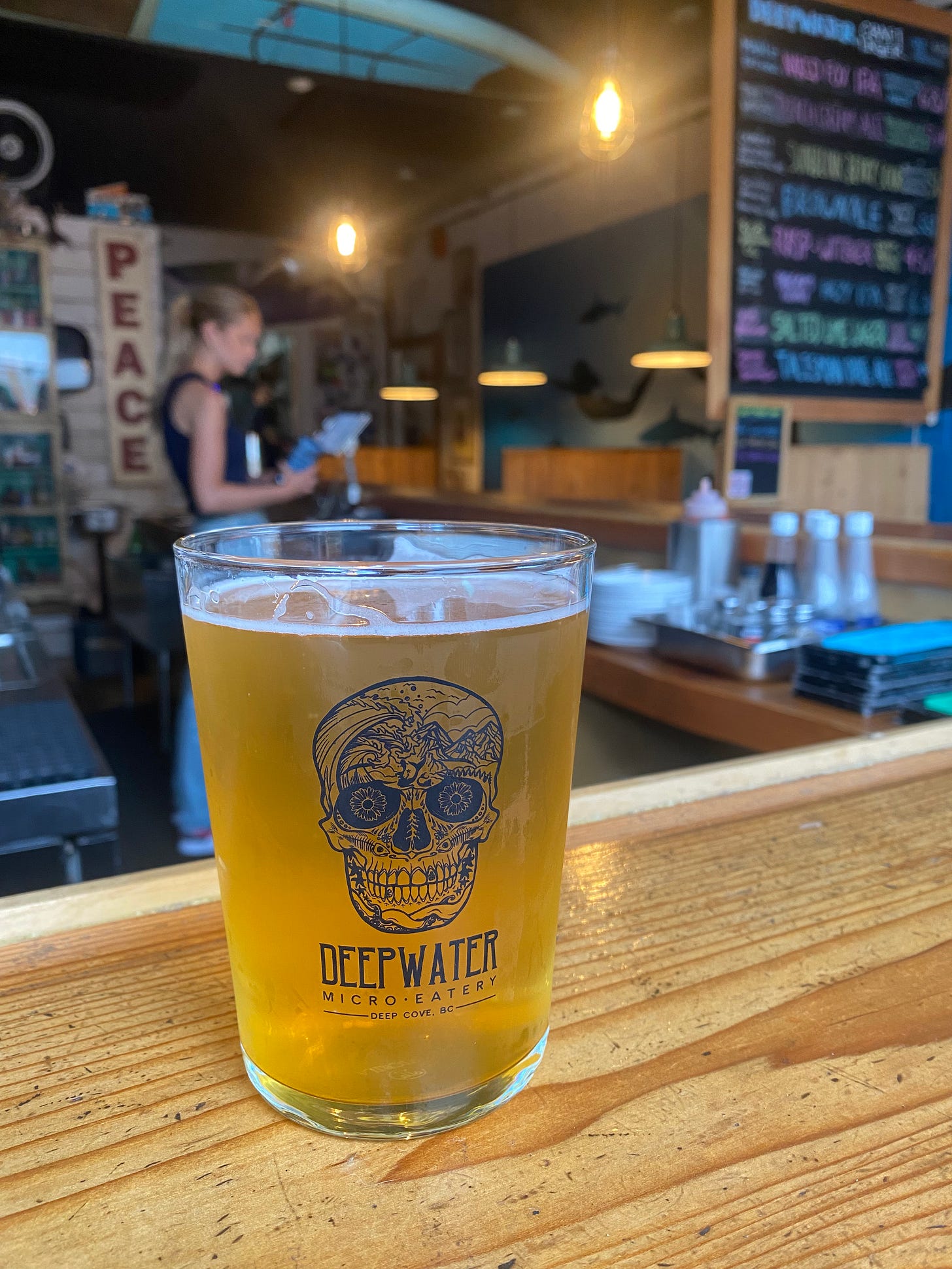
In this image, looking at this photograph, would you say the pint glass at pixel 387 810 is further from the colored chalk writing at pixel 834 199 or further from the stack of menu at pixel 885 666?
the colored chalk writing at pixel 834 199

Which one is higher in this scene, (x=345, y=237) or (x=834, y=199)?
(x=345, y=237)

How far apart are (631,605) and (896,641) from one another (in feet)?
2.62

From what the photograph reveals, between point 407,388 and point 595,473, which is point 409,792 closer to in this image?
point 595,473

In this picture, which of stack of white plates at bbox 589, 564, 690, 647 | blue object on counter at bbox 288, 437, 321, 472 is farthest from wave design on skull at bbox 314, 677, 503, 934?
blue object on counter at bbox 288, 437, 321, 472

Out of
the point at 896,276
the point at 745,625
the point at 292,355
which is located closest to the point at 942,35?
the point at 896,276

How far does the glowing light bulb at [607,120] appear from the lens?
3715 millimetres

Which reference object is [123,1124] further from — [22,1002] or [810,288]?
[810,288]

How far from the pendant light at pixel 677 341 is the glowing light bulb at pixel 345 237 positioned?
2.09m

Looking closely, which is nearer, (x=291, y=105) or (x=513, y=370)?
(x=291, y=105)

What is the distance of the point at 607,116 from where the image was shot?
3.75m

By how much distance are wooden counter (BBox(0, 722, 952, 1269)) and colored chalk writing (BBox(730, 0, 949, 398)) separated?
3330 mm

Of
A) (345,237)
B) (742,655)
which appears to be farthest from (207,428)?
(345,237)

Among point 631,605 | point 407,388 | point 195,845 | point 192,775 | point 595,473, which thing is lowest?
point 195,845

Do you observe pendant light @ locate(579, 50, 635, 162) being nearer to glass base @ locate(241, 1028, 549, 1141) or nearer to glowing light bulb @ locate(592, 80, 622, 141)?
glowing light bulb @ locate(592, 80, 622, 141)
